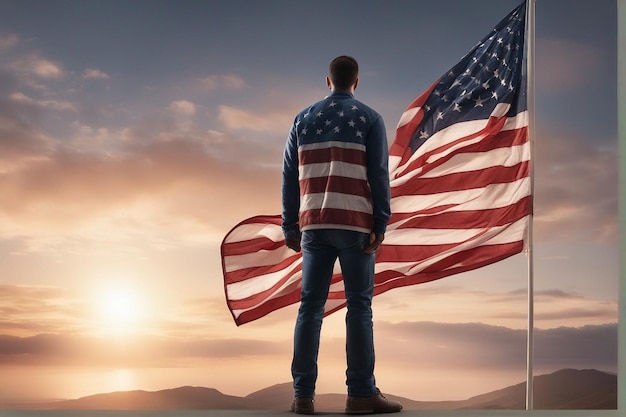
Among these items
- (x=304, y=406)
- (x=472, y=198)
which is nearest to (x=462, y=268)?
(x=472, y=198)

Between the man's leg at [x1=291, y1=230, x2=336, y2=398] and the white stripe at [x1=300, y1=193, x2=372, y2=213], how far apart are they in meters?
0.11

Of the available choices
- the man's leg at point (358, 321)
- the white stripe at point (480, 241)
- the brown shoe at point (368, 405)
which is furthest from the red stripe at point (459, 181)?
the brown shoe at point (368, 405)

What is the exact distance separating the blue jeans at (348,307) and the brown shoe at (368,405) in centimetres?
2

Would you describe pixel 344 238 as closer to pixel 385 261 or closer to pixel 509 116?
pixel 385 261

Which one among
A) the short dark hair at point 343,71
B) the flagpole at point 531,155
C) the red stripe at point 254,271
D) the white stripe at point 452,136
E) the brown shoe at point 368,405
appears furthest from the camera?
the white stripe at point 452,136

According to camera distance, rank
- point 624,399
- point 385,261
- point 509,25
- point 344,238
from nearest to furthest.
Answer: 1. point 344,238
2. point 624,399
3. point 385,261
4. point 509,25

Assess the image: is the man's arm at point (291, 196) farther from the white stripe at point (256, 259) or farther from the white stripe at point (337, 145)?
the white stripe at point (256, 259)

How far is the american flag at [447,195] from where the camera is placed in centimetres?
368

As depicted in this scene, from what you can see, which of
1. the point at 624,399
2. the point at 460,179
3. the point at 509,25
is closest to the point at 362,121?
the point at 460,179

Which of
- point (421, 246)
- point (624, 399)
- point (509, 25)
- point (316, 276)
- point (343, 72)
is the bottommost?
point (624, 399)

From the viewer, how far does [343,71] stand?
296cm

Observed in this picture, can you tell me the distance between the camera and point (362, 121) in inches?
112

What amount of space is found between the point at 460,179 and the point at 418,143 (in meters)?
0.29

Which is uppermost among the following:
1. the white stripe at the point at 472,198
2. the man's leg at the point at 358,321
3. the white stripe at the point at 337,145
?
the white stripe at the point at 472,198
